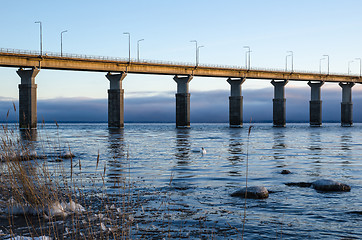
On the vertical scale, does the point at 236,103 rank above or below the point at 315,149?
above

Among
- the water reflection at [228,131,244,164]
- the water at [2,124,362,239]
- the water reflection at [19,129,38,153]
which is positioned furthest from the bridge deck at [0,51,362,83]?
the water at [2,124,362,239]

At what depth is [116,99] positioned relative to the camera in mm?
87375

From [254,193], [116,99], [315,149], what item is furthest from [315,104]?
[254,193]

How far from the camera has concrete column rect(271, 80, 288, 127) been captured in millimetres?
112750

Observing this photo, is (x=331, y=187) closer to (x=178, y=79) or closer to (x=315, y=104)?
(x=178, y=79)

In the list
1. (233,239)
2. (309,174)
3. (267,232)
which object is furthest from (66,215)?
(309,174)

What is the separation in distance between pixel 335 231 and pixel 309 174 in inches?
306

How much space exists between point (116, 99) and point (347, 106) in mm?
80132

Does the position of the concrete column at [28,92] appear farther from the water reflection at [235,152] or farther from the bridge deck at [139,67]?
the water reflection at [235,152]

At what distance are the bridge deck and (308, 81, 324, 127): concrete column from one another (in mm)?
3493

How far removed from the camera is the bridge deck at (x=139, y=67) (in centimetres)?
7119

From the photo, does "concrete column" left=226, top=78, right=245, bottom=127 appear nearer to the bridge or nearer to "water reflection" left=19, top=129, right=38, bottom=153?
the bridge

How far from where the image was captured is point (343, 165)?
17500mm

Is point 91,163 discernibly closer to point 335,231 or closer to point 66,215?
point 66,215
